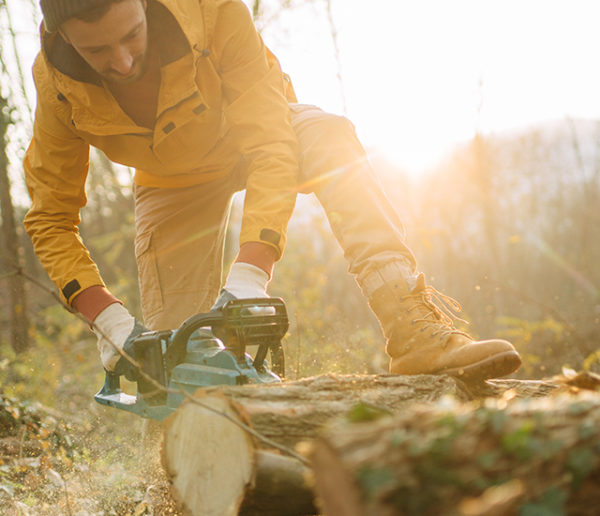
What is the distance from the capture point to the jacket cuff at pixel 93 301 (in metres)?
2.58

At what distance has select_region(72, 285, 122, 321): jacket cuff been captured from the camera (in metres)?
2.58

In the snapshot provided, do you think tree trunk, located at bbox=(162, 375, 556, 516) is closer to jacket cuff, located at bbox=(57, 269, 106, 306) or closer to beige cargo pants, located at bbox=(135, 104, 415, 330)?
jacket cuff, located at bbox=(57, 269, 106, 306)

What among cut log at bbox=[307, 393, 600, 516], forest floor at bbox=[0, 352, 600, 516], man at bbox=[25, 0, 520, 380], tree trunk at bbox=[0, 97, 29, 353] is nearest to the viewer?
cut log at bbox=[307, 393, 600, 516]

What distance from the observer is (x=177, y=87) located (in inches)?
100

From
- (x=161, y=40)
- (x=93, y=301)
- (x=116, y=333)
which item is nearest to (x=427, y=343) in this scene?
(x=116, y=333)

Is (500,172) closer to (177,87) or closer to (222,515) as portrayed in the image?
(177,87)

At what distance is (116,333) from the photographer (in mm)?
2428

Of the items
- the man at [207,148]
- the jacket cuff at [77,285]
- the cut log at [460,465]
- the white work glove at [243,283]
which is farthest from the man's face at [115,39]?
the cut log at [460,465]

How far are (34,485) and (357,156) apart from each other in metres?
2.36

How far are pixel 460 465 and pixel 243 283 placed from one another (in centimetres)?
143

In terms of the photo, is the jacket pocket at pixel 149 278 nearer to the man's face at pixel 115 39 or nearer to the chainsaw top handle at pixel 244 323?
the man's face at pixel 115 39

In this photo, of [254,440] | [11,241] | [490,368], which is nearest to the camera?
[254,440]

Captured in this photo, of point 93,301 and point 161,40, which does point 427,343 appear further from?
Result: point 161,40

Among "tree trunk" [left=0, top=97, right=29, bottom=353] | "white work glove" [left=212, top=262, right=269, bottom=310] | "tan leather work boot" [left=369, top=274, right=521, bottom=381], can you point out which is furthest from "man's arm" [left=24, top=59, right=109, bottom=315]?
"tree trunk" [left=0, top=97, right=29, bottom=353]
